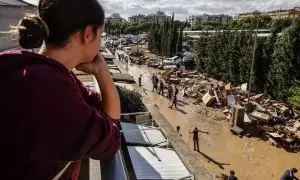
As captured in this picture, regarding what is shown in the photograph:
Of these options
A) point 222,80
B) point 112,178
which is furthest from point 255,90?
point 112,178

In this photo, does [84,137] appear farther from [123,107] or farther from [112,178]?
[123,107]

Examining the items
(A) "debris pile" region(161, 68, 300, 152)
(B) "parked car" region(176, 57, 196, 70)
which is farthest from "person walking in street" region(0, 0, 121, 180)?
→ (B) "parked car" region(176, 57, 196, 70)

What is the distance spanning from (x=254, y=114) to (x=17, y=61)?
19925mm

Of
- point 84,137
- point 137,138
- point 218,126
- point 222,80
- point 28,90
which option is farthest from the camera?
point 222,80

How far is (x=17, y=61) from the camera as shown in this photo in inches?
40.1

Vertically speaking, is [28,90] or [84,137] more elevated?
[28,90]

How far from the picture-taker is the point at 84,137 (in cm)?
103

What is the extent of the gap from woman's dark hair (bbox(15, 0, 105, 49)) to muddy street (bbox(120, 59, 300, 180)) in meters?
12.1

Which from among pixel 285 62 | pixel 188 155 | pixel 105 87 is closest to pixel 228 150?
pixel 188 155

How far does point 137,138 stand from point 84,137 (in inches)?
255

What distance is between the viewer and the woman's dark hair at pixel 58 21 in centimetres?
121

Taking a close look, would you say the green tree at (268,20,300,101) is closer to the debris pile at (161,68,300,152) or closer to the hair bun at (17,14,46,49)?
the debris pile at (161,68,300,152)

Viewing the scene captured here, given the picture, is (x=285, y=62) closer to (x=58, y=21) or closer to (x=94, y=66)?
(x=94, y=66)

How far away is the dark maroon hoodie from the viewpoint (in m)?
0.94
